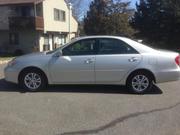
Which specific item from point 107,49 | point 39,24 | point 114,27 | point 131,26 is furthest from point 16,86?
point 131,26

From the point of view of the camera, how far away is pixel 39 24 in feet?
135

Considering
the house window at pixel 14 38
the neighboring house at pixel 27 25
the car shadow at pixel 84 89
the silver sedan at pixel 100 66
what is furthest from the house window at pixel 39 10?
the silver sedan at pixel 100 66

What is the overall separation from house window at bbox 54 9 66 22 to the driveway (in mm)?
35696

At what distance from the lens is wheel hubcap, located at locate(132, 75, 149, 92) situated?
1066cm

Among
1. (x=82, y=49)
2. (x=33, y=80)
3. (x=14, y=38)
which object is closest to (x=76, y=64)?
(x=82, y=49)

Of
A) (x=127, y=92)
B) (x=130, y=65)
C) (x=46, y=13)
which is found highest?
(x=46, y=13)

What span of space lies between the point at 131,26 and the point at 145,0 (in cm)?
349

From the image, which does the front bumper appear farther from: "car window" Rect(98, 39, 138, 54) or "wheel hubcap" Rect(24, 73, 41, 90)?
"car window" Rect(98, 39, 138, 54)

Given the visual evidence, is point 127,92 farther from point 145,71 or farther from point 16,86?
point 16,86

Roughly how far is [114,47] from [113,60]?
0.38m

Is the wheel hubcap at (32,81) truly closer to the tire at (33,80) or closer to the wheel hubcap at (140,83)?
the tire at (33,80)

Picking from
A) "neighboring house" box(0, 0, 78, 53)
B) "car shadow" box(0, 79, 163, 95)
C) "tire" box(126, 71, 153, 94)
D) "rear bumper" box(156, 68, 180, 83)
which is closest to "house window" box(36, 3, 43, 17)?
"neighboring house" box(0, 0, 78, 53)

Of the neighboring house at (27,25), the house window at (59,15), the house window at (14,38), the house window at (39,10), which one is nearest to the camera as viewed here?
the neighboring house at (27,25)

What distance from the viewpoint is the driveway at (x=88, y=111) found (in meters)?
7.17
